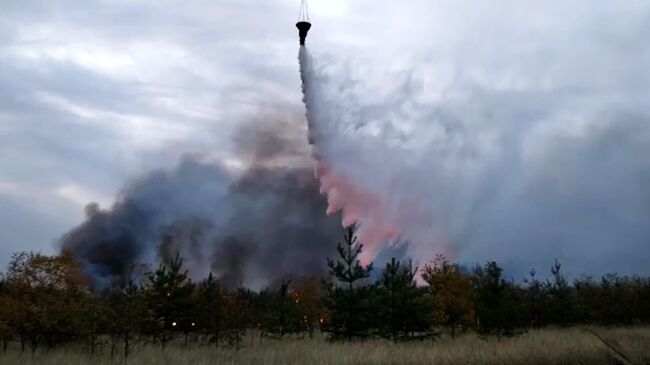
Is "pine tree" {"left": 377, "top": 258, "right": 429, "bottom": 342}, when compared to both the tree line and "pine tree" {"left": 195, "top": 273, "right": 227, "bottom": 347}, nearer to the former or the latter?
the tree line

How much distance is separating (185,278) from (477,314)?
18.2m

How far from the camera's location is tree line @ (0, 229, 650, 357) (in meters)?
21.2

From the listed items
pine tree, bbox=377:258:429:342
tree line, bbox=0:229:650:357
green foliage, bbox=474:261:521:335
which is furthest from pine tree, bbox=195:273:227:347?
green foliage, bbox=474:261:521:335

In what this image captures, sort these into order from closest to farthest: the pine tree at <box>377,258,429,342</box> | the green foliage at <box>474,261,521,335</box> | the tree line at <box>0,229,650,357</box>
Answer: the tree line at <box>0,229,650,357</box> < the pine tree at <box>377,258,429,342</box> < the green foliage at <box>474,261,521,335</box>

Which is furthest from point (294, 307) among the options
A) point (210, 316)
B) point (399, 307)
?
point (399, 307)

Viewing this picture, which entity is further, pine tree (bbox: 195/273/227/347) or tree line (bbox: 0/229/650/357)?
pine tree (bbox: 195/273/227/347)

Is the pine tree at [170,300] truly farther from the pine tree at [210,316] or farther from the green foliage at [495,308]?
the green foliage at [495,308]

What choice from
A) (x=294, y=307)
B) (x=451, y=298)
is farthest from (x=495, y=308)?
(x=294, y=307)

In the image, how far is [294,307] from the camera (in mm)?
43312

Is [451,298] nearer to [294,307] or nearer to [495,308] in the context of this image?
[495,308]

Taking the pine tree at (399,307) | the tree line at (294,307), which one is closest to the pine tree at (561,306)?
the tree line at (294,307)

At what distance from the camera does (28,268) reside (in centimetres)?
2094

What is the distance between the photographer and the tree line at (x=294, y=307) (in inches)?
835

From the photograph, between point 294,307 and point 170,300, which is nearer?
point 170,300
